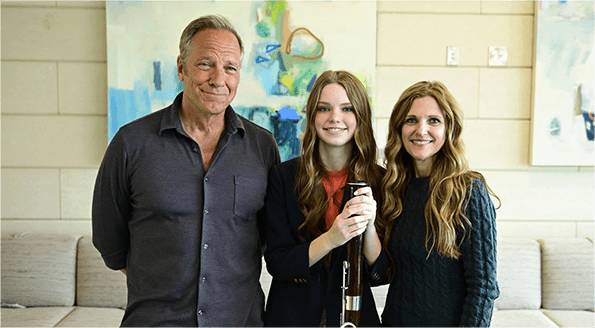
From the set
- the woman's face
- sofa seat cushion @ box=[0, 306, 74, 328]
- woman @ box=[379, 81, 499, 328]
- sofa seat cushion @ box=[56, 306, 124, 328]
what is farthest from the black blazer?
sofa seat cushion @ box=[0, 306, 74, 328]

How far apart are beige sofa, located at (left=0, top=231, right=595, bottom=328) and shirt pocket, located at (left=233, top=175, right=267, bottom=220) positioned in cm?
127

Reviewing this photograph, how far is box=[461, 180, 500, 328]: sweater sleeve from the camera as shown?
1280 millimetres

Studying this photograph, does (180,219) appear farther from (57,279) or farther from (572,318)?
(572,318)

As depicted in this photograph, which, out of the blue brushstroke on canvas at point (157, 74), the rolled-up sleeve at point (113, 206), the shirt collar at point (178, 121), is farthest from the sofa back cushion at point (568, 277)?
the blue brushstroke on canvas at point (157, 74)

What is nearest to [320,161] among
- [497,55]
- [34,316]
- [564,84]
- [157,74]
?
[157,74]

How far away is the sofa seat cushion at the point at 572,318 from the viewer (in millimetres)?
2373

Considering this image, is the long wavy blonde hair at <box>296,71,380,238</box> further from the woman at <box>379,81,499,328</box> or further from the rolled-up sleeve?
the rolled-up sleeve

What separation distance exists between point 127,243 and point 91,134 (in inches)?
59.8

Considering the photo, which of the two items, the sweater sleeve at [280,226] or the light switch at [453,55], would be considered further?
the light switch at [453,55]

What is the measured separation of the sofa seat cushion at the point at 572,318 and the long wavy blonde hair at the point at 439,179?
148cm

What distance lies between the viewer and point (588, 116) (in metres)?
2.80

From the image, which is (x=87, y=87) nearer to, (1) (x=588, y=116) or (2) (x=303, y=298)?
(2) (x=303, y=298)

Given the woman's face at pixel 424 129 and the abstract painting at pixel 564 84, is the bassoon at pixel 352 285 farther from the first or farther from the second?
the abstract painting at pixel 564 84

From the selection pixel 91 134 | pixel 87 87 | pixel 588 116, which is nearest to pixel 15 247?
Answer: pixel 91 134
